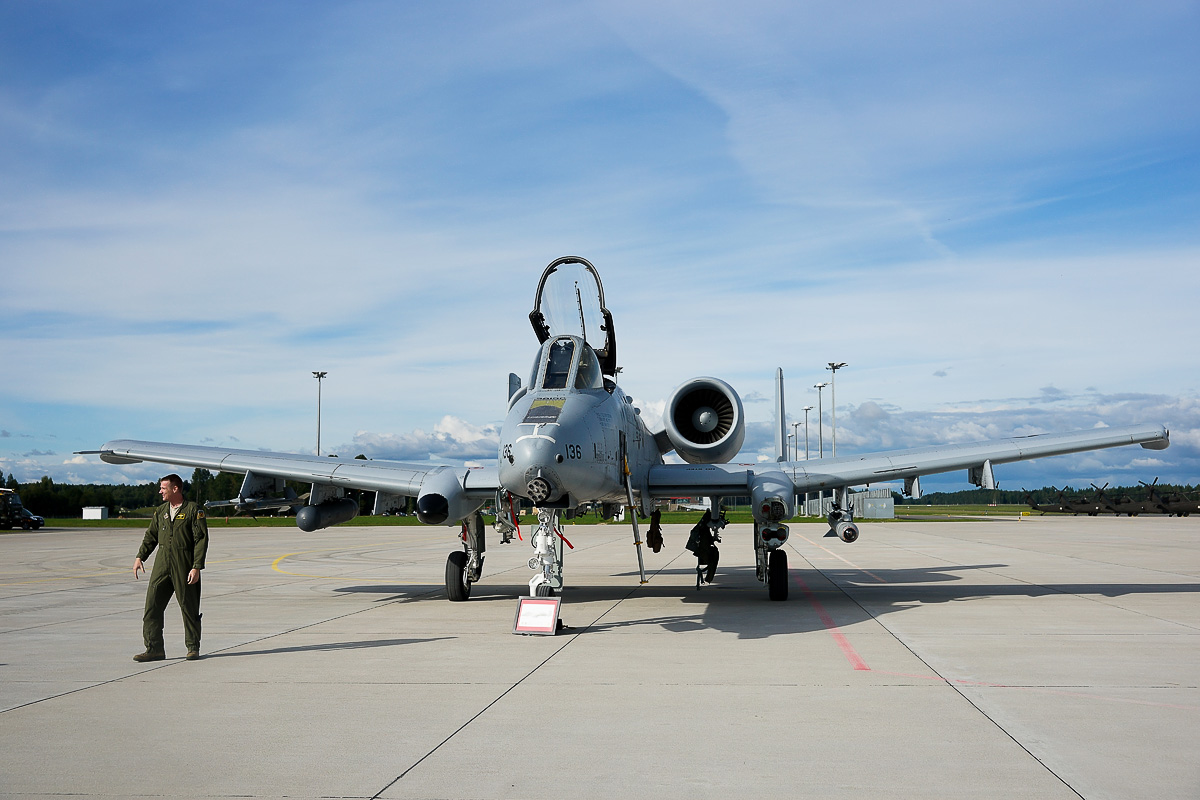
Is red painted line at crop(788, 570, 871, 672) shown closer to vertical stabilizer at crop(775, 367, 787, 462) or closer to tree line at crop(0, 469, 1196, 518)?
vertical stabilizer at crop(775, 367, 787, 462)

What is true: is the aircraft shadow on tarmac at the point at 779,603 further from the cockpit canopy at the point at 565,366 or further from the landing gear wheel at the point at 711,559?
the cockpit canopy at the point at 565,366

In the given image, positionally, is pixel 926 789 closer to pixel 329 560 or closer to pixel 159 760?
Result: pixel 159 760

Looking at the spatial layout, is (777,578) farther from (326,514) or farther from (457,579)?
(326,514)

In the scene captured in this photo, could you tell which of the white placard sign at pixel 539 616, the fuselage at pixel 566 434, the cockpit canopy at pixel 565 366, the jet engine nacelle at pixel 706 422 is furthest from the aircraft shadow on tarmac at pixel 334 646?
the jet engine nacelle at pixel 706 422

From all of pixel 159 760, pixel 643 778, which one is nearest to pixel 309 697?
pixel 159 760

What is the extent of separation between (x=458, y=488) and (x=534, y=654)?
4.89 metres

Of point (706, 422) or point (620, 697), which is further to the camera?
point (706, 422)

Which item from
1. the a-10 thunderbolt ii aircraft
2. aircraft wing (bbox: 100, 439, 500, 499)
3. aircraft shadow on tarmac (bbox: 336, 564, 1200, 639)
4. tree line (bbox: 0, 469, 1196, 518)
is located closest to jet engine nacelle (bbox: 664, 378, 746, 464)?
the a-10 thunderbolt ii aircraft

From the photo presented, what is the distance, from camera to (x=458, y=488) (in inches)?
549

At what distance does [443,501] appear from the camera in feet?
44.2

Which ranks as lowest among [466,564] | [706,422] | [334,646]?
[334,646]

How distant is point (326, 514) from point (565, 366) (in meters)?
5.75

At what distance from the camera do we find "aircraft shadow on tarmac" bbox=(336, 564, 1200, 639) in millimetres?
12008

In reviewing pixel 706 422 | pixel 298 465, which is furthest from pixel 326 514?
pixel 706 422
